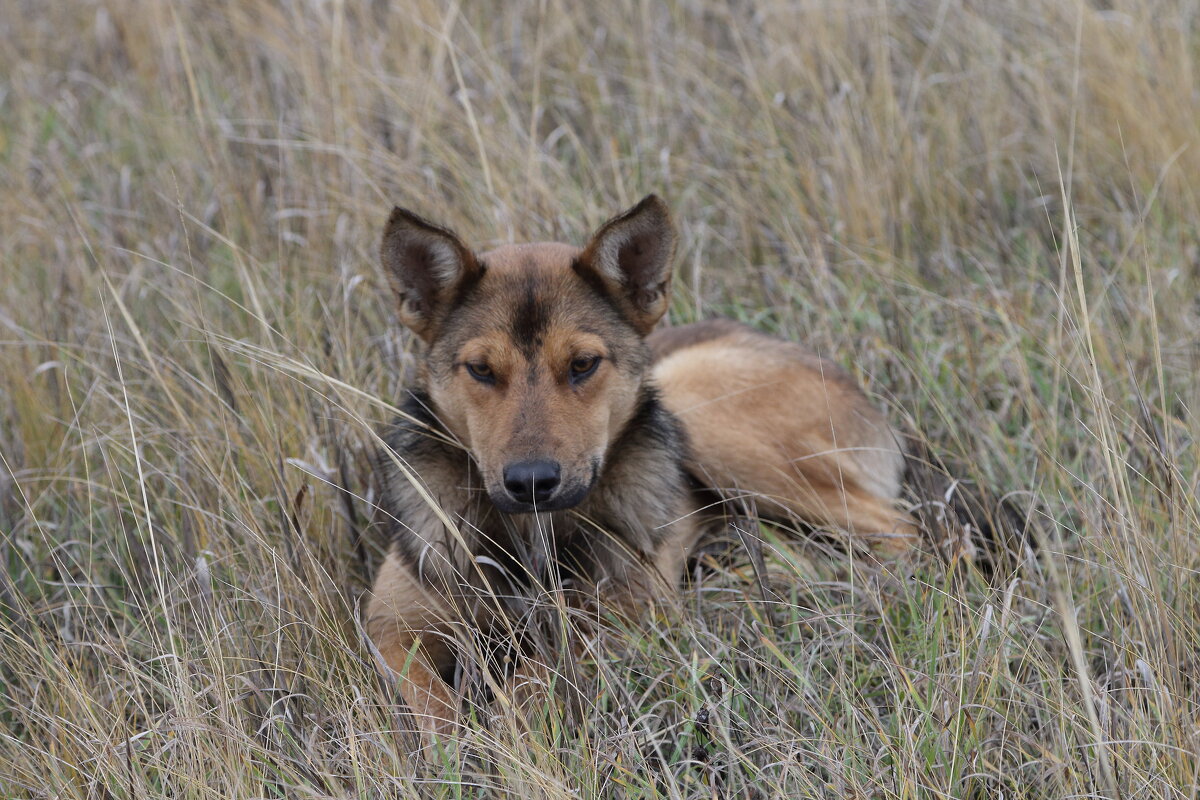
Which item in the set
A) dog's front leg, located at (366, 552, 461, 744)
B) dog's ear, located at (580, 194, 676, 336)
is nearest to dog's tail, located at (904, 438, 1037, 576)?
dog's ear, located at (580, 194, 676, 336)

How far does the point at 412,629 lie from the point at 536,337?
2.95 feet

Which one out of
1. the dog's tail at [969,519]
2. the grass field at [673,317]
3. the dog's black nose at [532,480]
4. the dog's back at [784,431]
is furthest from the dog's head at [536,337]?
the dog's tail at [969,519]

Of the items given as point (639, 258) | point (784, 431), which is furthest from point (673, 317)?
point (639, 258)

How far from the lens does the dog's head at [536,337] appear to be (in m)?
3.12

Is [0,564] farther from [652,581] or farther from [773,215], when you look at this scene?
[773,215]

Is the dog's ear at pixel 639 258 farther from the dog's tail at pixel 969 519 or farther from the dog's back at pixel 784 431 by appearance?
the dog's tail at pixel 969 519

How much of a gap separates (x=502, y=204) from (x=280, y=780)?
8.64 ft

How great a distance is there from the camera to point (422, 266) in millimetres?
3494

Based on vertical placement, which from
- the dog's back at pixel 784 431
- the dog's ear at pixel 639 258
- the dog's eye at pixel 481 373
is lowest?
the dog's back at pixel 784 431

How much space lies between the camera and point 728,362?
4320mm

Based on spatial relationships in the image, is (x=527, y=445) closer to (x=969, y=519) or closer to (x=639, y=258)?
(x=639, y=258)

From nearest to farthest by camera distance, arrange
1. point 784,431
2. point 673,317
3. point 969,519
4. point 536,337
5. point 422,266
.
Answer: point 536,337 < point 422,266 < point 969,519 < point 784,431 < point 673,317

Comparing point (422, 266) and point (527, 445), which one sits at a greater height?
point (422, 266)

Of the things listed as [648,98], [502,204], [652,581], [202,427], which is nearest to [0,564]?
Answer: [202,427]
